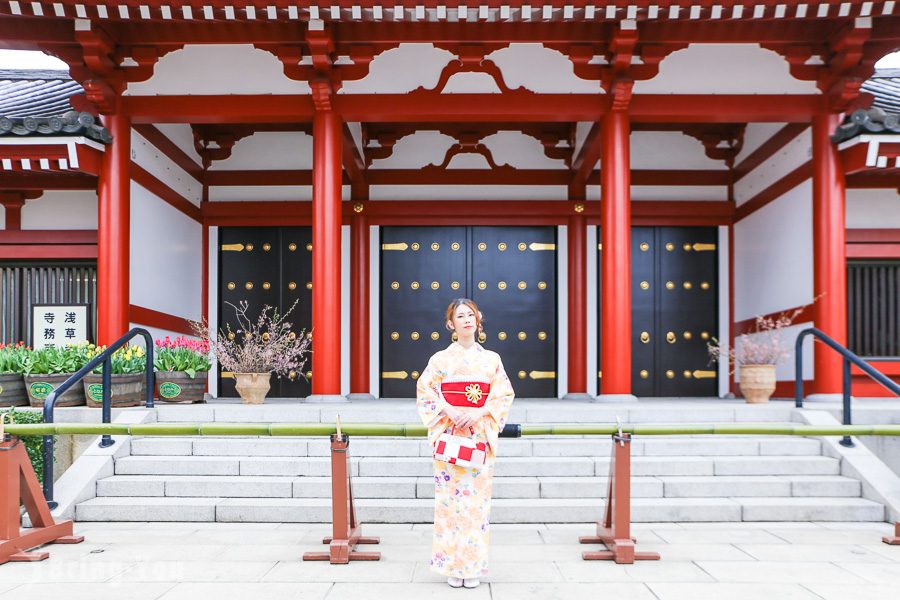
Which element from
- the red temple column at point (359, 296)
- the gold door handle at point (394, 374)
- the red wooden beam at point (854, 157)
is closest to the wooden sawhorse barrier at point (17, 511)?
the red temple column at point (359, 296)

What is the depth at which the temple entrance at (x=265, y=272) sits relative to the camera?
1130 centimetres

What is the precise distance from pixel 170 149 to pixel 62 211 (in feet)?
5.54

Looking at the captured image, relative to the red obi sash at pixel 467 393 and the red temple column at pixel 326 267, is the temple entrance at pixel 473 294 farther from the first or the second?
the red obi sash at pixel 467 393

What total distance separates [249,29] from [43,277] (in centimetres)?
466

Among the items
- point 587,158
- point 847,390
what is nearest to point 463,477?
point 847,390

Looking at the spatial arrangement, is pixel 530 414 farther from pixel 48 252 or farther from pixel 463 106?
pixel 48 252

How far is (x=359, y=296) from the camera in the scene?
11047 millimetres

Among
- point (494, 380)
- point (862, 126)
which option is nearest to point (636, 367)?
point (862, 126)

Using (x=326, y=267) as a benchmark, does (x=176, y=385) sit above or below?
below

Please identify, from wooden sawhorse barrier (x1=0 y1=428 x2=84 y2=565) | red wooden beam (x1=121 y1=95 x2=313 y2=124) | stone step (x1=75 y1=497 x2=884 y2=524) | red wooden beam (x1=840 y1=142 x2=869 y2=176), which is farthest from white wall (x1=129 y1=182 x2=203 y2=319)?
red wooden beam (x1=840 y1=142 x2=869 y2=176)

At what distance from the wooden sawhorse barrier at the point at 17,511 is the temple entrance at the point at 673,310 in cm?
777

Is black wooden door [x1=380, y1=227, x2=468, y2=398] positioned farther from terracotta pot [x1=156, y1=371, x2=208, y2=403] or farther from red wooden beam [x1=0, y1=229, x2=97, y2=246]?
red wooden beam [x1=0, y1=229, x2=97, y2=246]

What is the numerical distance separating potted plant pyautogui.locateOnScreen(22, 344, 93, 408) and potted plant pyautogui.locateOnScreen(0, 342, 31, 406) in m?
0.06

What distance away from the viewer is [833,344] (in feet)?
23.8
